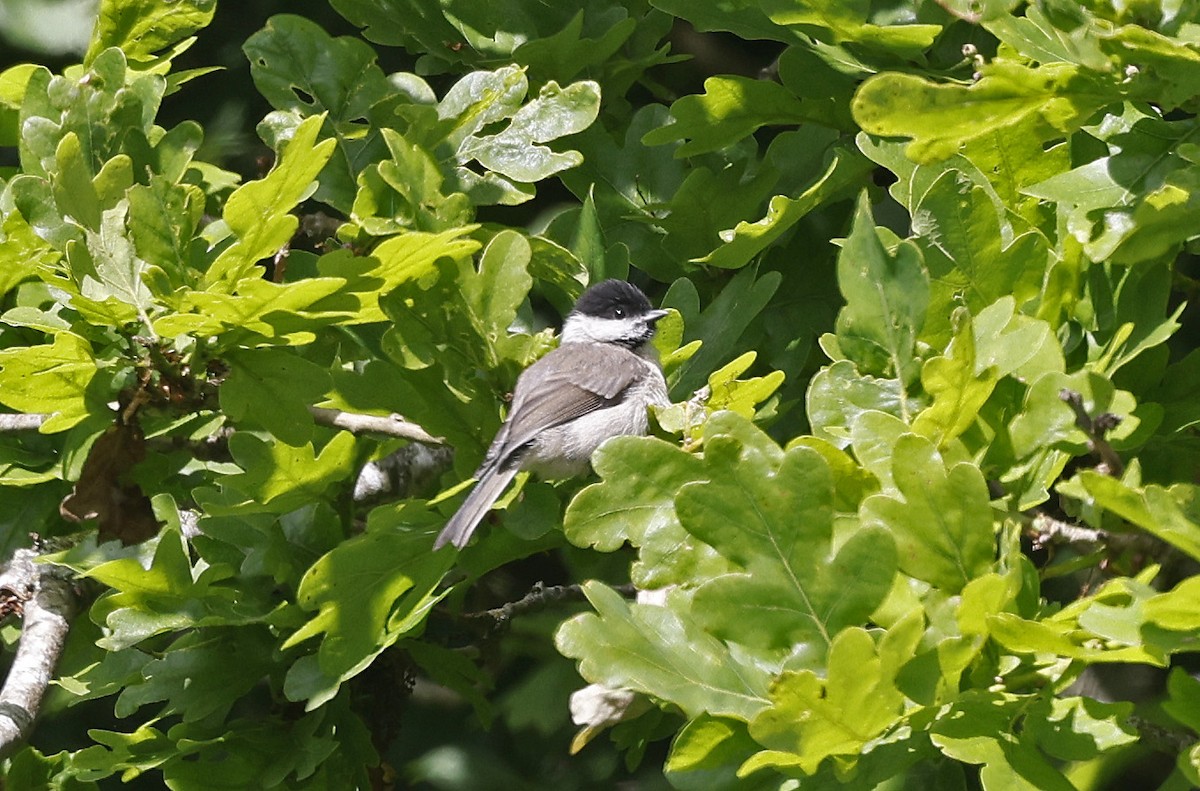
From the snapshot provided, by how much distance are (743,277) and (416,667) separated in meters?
1.09

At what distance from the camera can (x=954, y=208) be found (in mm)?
1961

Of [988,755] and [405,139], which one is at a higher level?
[405,139]

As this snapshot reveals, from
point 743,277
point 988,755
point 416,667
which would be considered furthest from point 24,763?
point 988,755

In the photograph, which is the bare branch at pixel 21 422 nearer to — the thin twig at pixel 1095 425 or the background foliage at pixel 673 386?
the background foliage at pixel 673 386

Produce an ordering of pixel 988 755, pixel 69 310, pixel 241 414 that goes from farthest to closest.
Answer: pixel 69 310, pixel 241 414, pixel 988 755

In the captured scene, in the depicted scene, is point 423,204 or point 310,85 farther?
point 310,85

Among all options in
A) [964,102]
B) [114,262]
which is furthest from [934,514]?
[114,262]

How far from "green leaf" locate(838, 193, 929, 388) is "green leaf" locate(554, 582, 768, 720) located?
19.7 inches

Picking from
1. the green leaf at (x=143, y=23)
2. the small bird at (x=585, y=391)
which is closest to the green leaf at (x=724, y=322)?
the small bird at (x=585, y=391)

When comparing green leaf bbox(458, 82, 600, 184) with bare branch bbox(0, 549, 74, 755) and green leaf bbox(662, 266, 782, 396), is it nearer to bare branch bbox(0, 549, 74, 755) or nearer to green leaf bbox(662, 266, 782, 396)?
green leaf bbox(662, 266, 782, 396)

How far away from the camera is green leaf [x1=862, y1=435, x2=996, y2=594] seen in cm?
156

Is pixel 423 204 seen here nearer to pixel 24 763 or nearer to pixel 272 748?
pixel 272 748

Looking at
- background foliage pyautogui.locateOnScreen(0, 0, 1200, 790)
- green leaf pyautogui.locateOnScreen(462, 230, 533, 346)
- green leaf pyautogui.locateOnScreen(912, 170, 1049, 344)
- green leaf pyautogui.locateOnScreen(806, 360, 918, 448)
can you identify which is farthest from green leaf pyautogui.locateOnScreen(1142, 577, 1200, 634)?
green leaf pyautogui.locateOnScreen(462, 230, 533, 346)

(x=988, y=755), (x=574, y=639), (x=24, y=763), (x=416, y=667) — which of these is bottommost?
(x=416, y=667)
